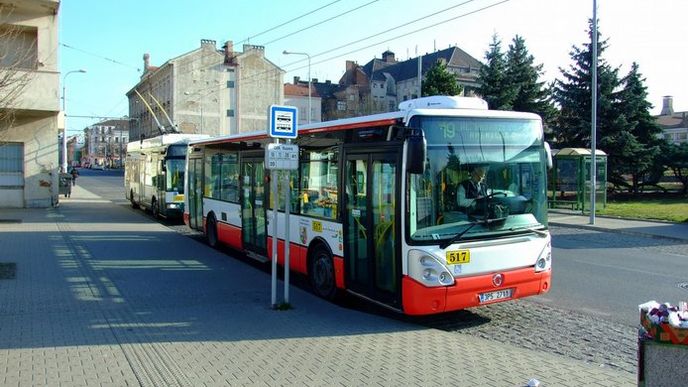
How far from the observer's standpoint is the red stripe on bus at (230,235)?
1249 cm

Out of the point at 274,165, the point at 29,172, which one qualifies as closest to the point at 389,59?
the point at 29,172

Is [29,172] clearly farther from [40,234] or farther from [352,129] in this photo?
[352,129]

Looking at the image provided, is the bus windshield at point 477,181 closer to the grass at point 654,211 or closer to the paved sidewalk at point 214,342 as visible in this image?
the paved sidewalk at point 214,342

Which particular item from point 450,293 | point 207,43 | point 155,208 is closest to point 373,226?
point 450,293

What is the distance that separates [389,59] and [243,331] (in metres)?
101

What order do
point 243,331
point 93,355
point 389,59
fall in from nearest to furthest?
point 93,355 → point 243,331 → point 389,59

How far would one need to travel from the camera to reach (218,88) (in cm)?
7294

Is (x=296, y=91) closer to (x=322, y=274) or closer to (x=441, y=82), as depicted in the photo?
(x=441, y=82)

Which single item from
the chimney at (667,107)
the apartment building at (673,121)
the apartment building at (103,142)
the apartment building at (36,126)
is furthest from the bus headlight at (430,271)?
the apartment building at (103,142)

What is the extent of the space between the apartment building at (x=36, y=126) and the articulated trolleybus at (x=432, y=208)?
1765cm

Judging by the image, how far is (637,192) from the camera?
35.3 meters

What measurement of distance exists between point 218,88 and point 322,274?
67515 mm

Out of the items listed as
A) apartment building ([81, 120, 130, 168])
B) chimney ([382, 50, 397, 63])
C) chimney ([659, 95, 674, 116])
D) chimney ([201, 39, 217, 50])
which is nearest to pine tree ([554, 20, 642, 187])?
chimney ([201, 39, 217, 50])

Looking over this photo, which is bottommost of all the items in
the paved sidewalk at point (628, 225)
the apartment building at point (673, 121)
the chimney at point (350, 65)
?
the paved sidewalk at point (628, 225)
